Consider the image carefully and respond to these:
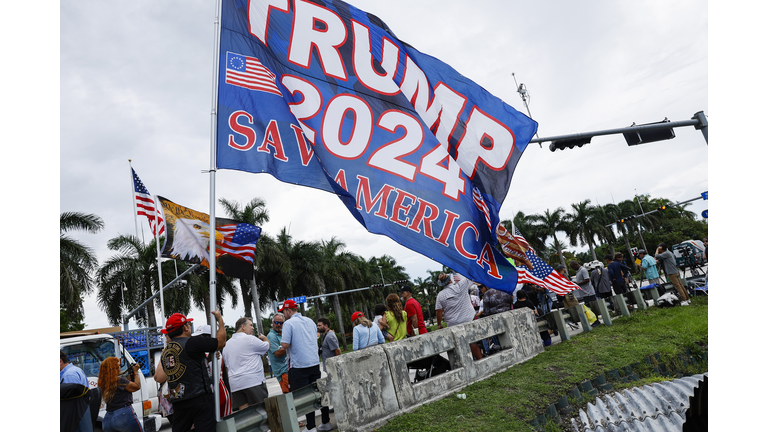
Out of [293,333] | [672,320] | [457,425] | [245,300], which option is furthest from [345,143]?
[245,300]

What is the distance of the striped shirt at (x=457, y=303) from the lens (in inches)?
295

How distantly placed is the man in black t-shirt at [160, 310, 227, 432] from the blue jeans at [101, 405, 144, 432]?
1538 mm

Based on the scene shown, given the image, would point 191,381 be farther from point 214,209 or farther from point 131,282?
point 131,282

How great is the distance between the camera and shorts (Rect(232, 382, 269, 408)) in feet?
18.6

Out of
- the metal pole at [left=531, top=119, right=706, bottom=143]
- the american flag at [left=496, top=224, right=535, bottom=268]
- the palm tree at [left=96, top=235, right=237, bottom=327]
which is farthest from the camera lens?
the palm tree at [left=96, top=235, right=237, bottom=327]

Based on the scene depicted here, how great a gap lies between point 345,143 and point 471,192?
1956 millimetres

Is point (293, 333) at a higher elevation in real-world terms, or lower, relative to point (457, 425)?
higher

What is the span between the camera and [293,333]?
605 cm

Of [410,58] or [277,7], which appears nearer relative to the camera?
[277,7]

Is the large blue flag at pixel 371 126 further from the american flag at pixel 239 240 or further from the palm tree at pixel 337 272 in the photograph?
the palm tree at pixel 337 272

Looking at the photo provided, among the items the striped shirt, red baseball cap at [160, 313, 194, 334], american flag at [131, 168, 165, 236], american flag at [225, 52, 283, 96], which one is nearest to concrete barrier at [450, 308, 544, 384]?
the striped shirt

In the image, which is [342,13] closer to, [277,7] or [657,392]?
[277,7]

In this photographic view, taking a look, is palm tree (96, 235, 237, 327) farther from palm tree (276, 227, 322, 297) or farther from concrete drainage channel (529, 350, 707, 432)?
concrete drainage channel (529, 350, 707, 432)

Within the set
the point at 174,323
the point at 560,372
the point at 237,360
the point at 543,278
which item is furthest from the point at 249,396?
the point at 543,278
